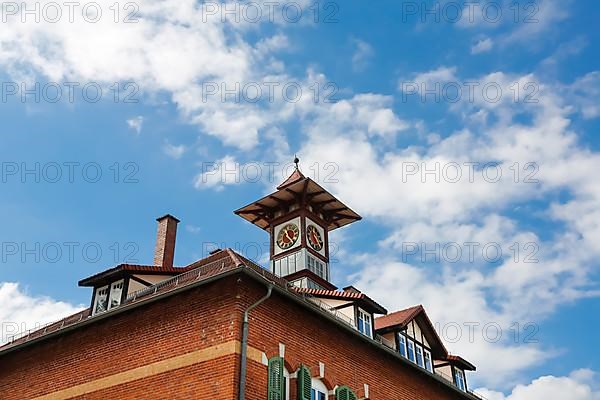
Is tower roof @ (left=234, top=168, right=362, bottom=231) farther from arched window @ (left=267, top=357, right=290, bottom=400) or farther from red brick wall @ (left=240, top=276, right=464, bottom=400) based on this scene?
arched window @ (left=267, top=357, right=290, bottom=400)

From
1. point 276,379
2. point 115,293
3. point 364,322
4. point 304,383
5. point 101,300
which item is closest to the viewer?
point 276,379

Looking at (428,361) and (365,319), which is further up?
(365,319)

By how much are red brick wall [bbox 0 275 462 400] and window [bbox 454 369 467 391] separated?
5.64 meters

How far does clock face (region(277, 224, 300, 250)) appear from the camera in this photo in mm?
28339

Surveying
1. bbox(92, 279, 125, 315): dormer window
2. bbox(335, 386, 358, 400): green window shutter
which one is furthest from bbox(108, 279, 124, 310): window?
bbox(335, 386, 358, 400): green window shutter

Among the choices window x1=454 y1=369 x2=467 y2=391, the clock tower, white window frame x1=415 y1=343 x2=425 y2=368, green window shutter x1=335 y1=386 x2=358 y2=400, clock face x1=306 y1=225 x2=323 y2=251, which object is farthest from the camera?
clock face x1=306 y1=225 x2=323 y2=251

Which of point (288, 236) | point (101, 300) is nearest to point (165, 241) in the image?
point (101, 300)

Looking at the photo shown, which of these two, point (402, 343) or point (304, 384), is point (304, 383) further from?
point (402, 343)

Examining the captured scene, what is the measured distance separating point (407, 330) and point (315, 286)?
419 centimetres

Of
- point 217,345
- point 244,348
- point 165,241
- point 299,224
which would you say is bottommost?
point 244,348

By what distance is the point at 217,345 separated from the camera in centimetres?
1617

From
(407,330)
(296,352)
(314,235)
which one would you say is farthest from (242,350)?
(314,235)

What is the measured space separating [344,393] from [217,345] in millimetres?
4336

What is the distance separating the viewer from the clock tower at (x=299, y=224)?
27.5 m
